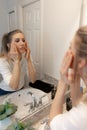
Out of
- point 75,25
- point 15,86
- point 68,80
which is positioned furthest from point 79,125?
point 75,25

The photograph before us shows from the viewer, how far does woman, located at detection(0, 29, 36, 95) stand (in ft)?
3.28

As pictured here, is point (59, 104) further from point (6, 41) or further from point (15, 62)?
point (6, 41)

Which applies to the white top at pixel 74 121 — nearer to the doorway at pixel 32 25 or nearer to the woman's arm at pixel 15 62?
the woman's arm at pixel 15 62

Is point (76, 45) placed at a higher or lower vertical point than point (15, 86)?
higher

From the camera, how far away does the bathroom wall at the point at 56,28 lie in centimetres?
114

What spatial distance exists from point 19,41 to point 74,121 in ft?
2.18

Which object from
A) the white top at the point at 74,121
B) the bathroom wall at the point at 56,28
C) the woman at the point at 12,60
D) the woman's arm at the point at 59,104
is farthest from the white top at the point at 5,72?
the white top at the point at 74,121

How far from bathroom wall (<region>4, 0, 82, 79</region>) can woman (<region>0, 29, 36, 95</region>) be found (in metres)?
0.21

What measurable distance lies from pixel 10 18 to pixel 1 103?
57 cm

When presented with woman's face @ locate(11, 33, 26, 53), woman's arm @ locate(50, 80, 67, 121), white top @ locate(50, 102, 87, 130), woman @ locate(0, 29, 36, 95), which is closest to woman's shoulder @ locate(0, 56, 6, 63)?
woman @ locate(0, 29, 36, 95)

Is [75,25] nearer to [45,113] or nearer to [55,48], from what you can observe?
[55,48]

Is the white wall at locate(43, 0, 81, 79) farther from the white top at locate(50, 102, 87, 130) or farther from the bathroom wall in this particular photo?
the white top at locate(50, 102, 87, 130)

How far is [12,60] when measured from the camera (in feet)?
3.34

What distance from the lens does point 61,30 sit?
118 centimetres
